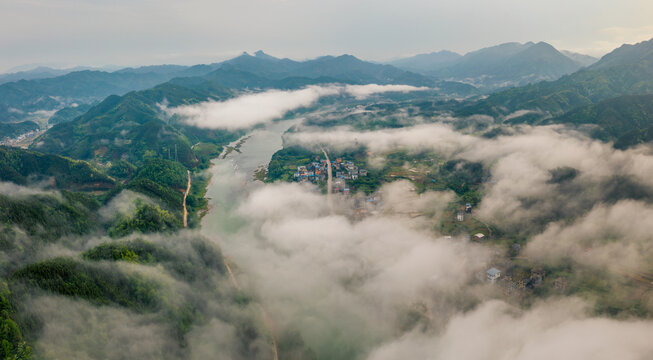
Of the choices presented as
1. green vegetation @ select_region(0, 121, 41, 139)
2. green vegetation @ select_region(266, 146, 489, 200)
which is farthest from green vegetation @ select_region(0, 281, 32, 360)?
green vegetation @ select_region(0, 121, 41, 139)

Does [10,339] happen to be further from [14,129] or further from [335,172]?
[14,129]

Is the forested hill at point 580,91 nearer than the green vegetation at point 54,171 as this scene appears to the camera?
No

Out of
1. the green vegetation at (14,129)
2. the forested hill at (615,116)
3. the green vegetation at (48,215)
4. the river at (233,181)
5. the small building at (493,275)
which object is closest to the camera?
the small building at (493,275)

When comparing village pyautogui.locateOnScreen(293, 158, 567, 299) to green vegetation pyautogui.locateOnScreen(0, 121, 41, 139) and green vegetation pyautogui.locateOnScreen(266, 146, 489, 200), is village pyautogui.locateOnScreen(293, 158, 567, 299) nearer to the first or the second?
green vegetation pyautogui.locateOnScreen(266, 146, 489, 200)

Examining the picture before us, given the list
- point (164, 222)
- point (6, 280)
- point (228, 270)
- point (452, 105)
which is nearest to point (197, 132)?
point (164, 222)

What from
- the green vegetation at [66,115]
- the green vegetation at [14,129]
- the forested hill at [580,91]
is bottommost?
the green vegetation at [14,129]

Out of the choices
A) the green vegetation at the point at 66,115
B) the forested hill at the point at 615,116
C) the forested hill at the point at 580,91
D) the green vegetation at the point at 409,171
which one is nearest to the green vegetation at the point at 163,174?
the green vegetation at the point at 409,171

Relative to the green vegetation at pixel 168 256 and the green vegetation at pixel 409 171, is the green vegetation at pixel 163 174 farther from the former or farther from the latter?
the green vegetation at pixel 168 256
